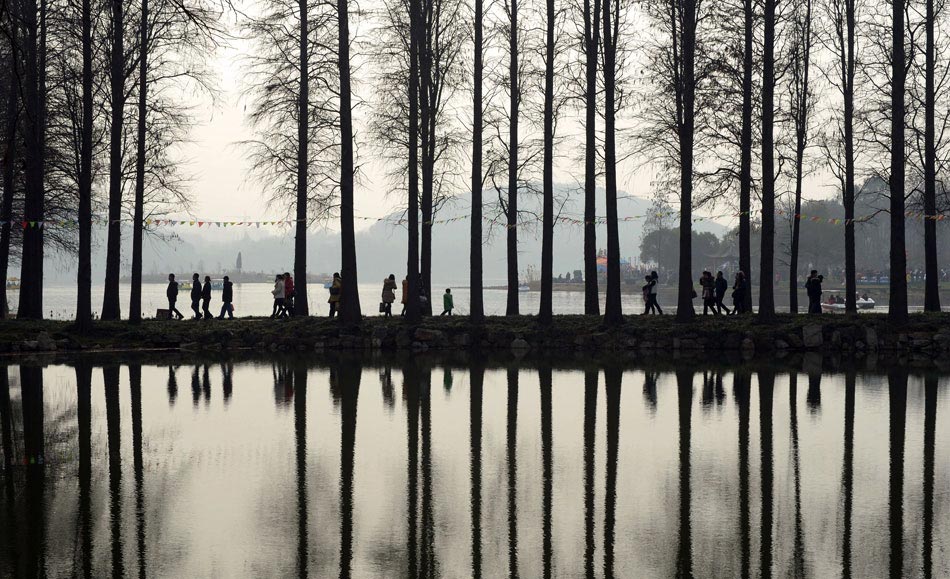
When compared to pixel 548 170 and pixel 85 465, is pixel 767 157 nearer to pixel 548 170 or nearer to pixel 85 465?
pixel 548 170

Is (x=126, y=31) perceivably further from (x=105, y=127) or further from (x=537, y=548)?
(x=537, y=548)

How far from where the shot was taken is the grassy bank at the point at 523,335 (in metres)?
23.8

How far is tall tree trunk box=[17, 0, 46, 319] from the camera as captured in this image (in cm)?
2365

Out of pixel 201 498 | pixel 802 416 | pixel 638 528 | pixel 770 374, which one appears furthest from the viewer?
pixel 770 374

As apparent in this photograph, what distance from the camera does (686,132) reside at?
26.0m

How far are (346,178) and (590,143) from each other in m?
7.13

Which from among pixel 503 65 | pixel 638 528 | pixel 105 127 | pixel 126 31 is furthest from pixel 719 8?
pixel 638 528

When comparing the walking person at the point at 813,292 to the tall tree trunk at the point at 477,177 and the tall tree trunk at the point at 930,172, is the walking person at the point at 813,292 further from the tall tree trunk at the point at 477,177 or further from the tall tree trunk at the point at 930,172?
the tall tree trunk at the point at 477,177

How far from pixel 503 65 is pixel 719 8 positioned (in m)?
6.69

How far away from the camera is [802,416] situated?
13.1 metres

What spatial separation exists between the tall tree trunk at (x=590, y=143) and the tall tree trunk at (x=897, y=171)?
25.0ft

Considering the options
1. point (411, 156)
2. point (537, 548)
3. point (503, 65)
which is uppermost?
point (503, 65)

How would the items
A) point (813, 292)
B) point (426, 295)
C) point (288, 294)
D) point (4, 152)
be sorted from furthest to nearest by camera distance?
point (426, 295) → point (288, 294) → point (813, 292) → point (4, 152)

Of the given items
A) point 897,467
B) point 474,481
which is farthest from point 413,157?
point 897,467
